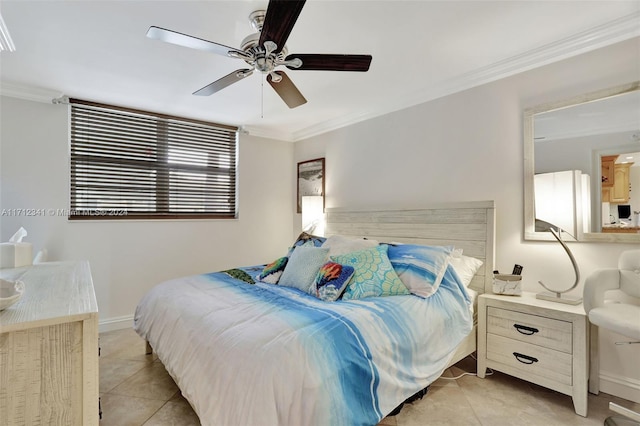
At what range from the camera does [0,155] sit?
296cm

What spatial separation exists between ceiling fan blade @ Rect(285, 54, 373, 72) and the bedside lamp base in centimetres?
192

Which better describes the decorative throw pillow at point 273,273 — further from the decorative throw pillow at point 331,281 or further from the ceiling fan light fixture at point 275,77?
the ceiling fan light fixture at point 275,77

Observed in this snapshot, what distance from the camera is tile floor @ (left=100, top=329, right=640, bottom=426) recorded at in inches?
73.8

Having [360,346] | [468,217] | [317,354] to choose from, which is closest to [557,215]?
[468,217]

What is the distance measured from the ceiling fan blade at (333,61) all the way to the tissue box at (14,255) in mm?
1974

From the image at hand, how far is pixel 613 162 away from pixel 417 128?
5.04 feet

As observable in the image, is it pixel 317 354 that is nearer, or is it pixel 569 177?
pixel 317 354

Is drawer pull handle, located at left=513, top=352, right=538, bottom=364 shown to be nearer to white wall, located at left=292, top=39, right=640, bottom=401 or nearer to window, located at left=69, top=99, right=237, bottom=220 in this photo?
white wall, located at left=292, top=39, right=640, bottom=401

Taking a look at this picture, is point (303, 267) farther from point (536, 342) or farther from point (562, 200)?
point (562, 200)

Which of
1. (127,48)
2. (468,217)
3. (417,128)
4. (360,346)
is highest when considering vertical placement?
(127,48)

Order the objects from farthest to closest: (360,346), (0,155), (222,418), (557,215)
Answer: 1. (0,155)
2. (557,215)
3. (360,346)
4. (222,418)

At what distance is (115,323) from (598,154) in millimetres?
4498

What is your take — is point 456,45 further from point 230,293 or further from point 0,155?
point 0,155

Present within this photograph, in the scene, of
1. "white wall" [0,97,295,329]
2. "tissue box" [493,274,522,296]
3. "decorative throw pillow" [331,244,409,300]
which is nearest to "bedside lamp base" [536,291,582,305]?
"tissue box" [493,274,522,296]
